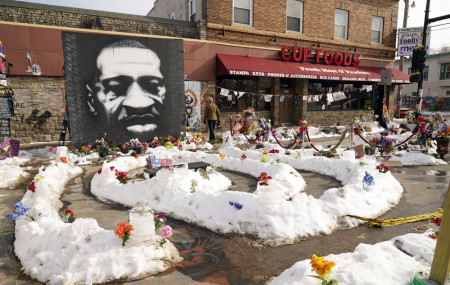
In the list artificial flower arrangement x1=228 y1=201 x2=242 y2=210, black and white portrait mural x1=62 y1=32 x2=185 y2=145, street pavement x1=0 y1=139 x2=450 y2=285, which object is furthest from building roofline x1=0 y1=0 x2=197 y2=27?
→ artificial flower arrangement x1=228 y1=201 x2=242 y2=210

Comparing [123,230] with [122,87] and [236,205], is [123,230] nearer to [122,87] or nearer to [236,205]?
[236,205]

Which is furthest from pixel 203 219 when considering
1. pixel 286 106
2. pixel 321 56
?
pixel 321 56

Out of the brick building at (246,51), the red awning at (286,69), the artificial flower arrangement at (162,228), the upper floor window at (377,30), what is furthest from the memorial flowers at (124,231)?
the upper floor window at (377,30)

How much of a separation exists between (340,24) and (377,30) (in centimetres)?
404

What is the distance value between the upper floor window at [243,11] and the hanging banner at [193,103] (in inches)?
180

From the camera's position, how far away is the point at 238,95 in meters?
18.4

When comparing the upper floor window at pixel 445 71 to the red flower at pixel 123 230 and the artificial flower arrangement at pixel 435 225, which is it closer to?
the artificial flower arrangement at pixel 435 225

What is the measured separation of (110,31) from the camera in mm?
14969

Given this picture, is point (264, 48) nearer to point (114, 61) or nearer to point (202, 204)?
point (114, 61)

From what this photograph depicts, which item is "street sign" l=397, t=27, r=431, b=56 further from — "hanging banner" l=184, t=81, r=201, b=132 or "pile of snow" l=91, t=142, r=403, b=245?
"pile of snow" l=91, t=142, r=403, b=245

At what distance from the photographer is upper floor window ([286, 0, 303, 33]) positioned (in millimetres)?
Answer: 19391

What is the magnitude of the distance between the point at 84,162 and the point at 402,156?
451 inches

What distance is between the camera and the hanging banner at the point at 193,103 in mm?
16781

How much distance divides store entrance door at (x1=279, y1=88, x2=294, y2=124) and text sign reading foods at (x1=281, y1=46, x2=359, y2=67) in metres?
2.22
